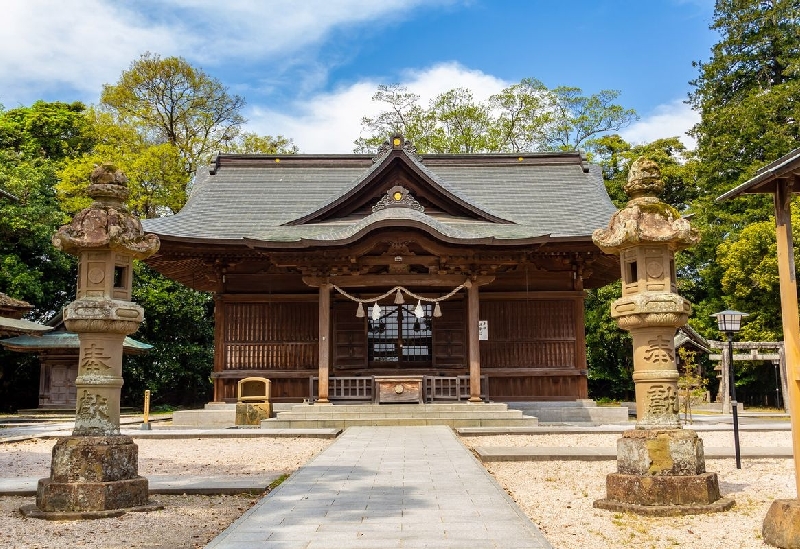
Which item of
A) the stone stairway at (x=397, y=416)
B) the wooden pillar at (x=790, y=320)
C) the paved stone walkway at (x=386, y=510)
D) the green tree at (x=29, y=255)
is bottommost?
the paved stone walkway at (x=386, y=510)

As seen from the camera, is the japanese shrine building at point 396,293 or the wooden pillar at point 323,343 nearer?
the wooden pillar at point 323,343

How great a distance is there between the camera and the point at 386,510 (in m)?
6.39

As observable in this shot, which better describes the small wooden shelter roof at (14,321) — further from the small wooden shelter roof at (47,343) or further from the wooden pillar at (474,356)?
the wooden pillar at (474,356)

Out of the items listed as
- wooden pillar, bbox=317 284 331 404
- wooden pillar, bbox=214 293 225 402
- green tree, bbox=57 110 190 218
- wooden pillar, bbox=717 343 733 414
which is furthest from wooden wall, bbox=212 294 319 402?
wooden pillar, bbox=717 343 733 414

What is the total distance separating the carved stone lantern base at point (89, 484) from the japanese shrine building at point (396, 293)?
30.9 feet

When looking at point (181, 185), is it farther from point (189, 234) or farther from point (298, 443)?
point (298, 443)

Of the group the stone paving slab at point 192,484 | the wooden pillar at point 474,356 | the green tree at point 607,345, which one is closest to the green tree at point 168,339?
the wooden pillar at point 474,356

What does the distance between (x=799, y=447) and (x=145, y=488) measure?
20.1 ft

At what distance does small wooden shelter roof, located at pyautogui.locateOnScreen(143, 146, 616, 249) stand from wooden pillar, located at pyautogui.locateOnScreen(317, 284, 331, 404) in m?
1.45

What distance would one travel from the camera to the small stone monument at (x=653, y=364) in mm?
6582

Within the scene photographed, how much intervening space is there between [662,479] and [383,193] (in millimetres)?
13390

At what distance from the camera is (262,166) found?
77.6 feet

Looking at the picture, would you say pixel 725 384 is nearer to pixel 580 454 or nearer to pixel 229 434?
pixel 580 454

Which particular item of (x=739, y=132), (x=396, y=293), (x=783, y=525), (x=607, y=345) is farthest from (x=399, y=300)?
(x=739, y=132)
